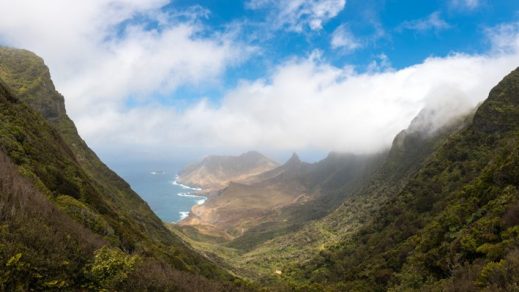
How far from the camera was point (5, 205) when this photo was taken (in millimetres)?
12695

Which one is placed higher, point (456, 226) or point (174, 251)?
point (174, 251)

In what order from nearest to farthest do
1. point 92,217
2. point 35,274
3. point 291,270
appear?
1. point 35,274
2. point 92,217
3. point 291,270

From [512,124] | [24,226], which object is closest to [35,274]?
[24,226]

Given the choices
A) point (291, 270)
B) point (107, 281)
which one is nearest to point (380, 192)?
point (291, 270)

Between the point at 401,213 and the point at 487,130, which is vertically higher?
the point at 487,130

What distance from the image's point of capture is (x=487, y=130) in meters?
59.9

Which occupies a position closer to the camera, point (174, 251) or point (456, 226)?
point (456, 226)

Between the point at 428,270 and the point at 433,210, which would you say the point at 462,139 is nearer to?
the point at 433,210

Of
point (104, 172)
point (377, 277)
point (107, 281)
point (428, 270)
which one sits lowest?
point (377, 277)

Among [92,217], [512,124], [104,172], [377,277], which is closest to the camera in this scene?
[92,217]

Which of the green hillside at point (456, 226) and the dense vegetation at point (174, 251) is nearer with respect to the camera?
the dense vegetation at point (174, 251)

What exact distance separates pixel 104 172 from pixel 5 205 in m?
65.4

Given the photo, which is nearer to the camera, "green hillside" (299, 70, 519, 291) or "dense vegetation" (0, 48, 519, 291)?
"dense vegetation" (0, 48, 519, 291)

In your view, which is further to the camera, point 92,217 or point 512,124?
point 512,124
